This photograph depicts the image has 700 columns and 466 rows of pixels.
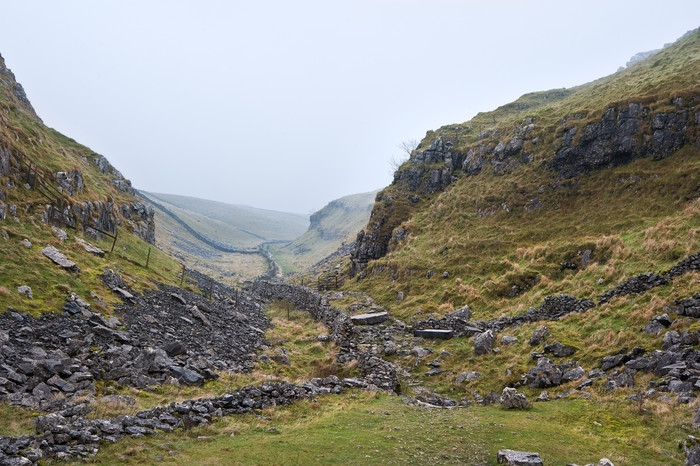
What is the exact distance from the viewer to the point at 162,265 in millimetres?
55531

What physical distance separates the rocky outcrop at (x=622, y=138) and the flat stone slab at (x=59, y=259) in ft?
179

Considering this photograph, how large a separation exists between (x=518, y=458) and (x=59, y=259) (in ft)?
114

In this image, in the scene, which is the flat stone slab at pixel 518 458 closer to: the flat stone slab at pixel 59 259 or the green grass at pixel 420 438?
the green grass at pixel 420 438

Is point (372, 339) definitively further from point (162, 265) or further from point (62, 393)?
point (162, 265)

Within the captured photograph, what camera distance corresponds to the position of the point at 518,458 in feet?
39.2

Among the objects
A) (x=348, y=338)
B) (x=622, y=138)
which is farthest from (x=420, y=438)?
(x=622, y=138)

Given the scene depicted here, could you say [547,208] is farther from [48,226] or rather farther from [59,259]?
[48,226]

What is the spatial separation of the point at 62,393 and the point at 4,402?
2151 mm

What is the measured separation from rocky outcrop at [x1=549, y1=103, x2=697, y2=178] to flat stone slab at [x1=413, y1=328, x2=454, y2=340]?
1191 inches

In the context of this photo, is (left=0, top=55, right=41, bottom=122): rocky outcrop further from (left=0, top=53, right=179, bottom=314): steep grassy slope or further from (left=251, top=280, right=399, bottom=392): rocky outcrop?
(left=251, top=280, right=399, bottom=392): rocky outcrop

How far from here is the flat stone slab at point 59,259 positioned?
30.6 metres

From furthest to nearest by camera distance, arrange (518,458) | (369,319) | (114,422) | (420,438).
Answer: (369,319)
(420,438)
(114,422)
(518,458)

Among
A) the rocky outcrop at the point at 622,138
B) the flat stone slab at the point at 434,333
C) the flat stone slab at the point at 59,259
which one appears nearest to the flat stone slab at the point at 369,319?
the flat stone slab at the point at 434,333

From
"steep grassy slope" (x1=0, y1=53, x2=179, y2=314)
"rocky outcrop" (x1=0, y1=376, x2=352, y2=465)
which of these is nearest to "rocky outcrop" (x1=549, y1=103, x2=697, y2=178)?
"rocky outcrop" (x1=0, y1=376, x2=352, y2=465)
